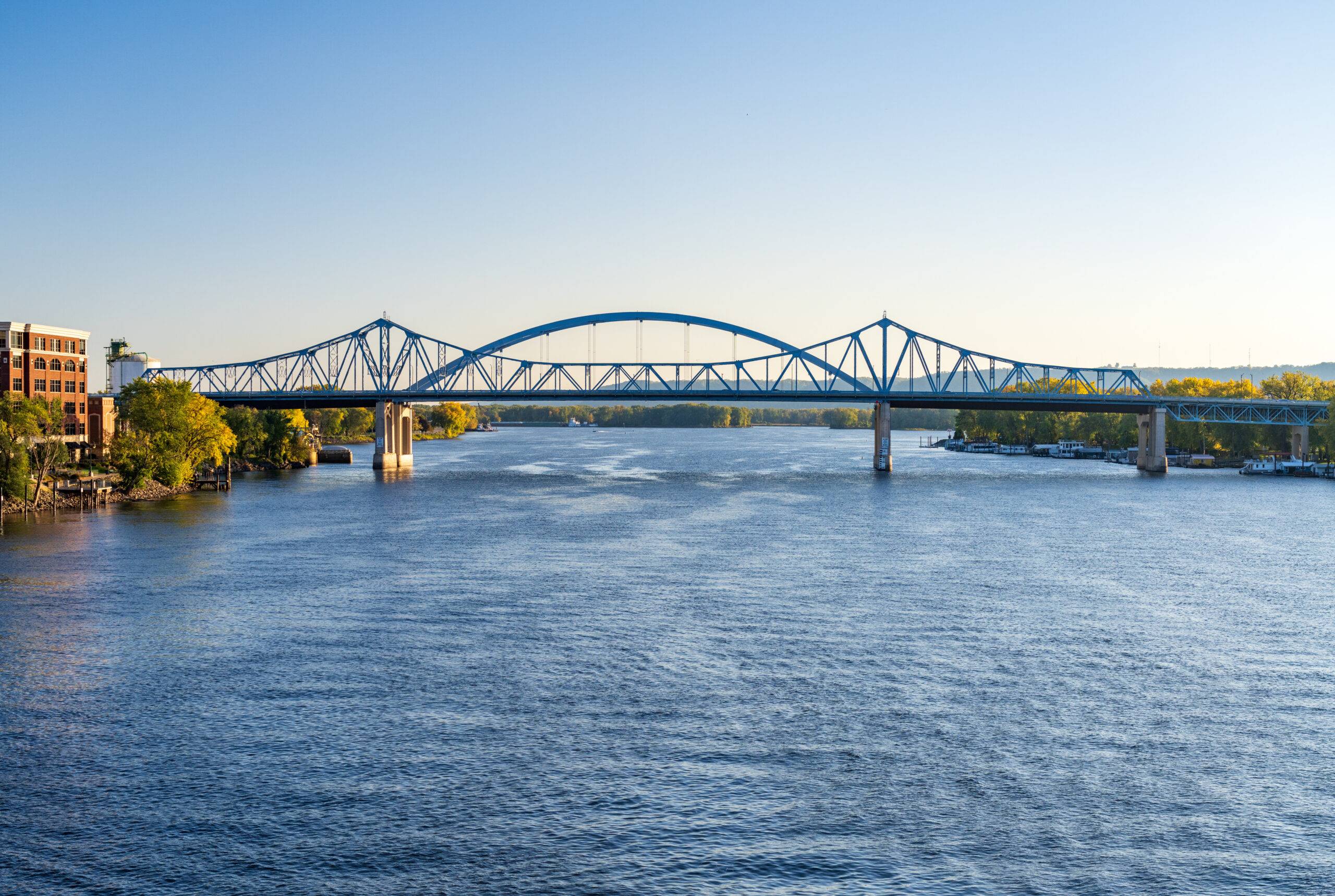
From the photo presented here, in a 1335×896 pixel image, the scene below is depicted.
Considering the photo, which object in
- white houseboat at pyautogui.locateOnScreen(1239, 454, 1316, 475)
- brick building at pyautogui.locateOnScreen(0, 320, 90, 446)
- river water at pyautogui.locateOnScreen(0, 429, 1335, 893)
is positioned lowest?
river water at pyautogui.locateOnScreen(0, 429, 1335, 893)

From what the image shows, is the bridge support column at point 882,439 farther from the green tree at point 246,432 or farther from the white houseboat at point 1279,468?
the green tree at point 246,432

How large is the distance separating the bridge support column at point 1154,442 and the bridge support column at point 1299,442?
65.4ft

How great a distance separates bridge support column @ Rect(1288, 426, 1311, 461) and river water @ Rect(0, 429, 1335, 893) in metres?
118

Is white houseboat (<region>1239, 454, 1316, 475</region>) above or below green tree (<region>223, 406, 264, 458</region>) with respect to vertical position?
below

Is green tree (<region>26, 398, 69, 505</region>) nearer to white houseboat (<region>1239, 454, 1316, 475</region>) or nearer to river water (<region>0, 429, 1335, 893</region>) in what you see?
river water (<region>0, 429, 1335, 893</region>)

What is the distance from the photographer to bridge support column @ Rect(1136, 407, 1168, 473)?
166 m

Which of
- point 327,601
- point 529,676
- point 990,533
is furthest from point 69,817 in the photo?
point 990,533

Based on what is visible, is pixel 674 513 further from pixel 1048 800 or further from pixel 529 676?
pixel 1048 800

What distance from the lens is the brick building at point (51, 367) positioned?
111625 millimetres

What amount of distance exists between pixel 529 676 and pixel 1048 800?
55.2ft

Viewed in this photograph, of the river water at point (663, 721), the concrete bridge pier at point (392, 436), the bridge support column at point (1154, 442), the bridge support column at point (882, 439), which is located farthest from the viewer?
the concrete bridge pier at point (392, 436)

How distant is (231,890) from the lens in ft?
68.5

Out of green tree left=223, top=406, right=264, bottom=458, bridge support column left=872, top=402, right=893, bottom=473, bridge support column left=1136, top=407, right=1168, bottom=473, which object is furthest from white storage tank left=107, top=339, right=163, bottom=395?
bridge support column left=1136, top=407, right=1168, bottom=473

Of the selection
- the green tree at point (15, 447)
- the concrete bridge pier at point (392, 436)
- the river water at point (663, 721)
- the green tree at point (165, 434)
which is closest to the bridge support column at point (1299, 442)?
the river water at point (663, 721)
